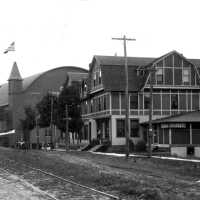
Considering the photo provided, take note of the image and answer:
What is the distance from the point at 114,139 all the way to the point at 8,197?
38.2 m

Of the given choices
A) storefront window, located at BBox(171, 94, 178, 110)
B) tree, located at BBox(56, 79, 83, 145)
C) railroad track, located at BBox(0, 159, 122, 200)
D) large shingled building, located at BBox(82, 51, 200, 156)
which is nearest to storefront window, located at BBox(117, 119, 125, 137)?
large shingled building, located at BBox(82, 51, 200, 156)

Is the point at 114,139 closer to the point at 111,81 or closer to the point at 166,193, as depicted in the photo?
the point at 111,81

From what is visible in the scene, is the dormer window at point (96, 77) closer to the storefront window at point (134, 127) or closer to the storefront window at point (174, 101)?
the storefront window at point (134, 127)

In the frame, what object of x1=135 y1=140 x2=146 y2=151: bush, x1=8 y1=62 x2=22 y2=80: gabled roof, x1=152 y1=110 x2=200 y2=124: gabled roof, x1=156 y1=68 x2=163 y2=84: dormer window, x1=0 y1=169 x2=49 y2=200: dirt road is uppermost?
x1=8 y1=62 x2=22 y2=80: gabled roof

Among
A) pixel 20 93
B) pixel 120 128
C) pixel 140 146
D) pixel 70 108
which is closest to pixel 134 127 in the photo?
pixel 120 128

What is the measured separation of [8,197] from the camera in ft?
50.3

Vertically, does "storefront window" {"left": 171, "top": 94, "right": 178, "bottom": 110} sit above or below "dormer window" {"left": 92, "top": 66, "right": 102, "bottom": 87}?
below

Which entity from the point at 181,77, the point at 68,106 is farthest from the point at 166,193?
the point at 68,106

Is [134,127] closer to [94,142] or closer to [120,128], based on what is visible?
[120,128]

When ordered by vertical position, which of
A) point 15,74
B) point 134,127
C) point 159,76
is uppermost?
point 15,74

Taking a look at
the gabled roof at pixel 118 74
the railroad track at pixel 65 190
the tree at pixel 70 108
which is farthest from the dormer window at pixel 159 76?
the railroad track at pixel 65 190

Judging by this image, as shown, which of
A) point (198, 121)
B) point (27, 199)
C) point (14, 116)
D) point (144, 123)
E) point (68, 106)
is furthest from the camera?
point (14, 116)

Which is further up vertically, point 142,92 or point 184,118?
point 142,92

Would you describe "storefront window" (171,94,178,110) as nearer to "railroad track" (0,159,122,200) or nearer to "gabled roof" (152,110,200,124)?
"gabled roof" (152,110,200,124)
